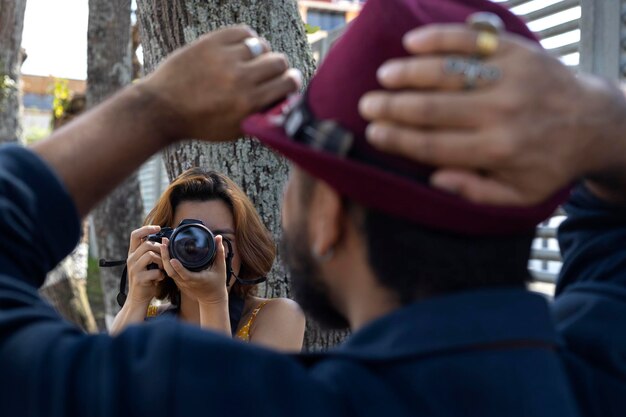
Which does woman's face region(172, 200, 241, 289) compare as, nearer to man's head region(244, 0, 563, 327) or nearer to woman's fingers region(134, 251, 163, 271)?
woman's fingers region(134, 251, 163, 271)

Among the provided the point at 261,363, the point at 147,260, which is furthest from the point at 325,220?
the point at 147,260

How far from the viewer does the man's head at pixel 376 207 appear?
108cm

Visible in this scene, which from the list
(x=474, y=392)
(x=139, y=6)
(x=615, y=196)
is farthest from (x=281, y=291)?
(x=474, y=392)

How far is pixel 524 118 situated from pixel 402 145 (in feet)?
0.48

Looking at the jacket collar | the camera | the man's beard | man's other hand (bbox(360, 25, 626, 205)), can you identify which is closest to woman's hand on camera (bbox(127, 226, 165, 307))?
the camera

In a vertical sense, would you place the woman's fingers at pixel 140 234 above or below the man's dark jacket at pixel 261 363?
below

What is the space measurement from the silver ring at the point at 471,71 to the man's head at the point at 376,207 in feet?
0.45

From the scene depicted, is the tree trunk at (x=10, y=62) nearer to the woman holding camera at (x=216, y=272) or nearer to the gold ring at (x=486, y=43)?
the woman holding camera at (x=216, y=272)

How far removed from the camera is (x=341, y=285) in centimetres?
125

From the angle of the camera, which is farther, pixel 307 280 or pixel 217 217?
pixel 217 217

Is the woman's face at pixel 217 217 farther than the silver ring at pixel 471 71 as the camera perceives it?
Yes

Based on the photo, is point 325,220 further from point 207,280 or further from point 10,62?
point 10,62

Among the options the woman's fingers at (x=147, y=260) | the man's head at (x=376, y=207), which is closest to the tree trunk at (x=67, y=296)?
the woman's fingers at (x=147, y=260)

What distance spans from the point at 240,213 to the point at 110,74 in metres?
4.34
